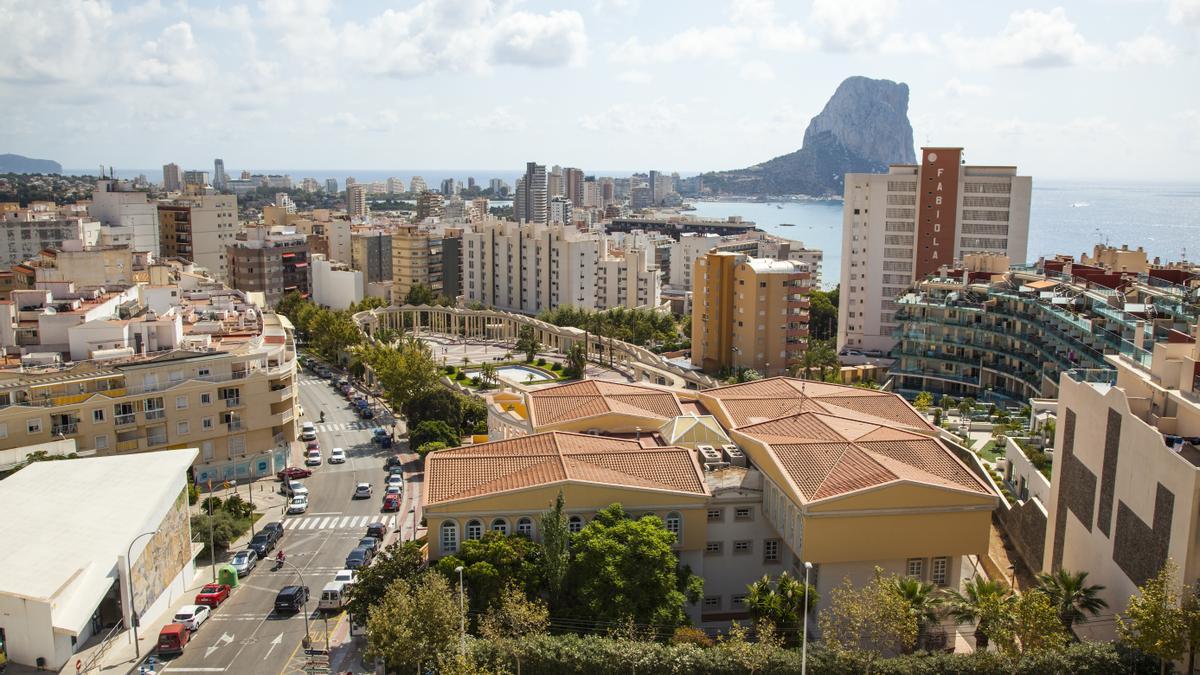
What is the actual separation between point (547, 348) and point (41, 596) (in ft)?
188

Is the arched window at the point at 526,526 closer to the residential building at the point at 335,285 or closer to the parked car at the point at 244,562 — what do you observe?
the parked car at the point at 244,562

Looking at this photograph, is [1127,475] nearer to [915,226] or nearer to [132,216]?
[915,226]

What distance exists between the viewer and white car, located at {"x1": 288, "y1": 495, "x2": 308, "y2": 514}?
3975 cm

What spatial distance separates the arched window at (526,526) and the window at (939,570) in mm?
11196

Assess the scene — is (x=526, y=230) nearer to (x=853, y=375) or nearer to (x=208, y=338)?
(x=853, y=375)

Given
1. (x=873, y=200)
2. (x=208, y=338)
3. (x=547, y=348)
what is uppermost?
(x=873, y=200)

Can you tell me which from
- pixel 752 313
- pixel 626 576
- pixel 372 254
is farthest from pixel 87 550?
pixel 372 254

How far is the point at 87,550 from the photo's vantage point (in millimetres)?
27422

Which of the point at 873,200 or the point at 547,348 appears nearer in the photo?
the point at 873,200

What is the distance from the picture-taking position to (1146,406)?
23.6 metres

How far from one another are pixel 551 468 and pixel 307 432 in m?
28.0

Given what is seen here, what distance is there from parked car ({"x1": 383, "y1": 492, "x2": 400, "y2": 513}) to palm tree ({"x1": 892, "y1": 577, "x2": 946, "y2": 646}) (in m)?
22.5

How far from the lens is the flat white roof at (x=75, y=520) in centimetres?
2606

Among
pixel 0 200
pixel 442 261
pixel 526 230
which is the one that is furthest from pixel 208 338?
pixel 0 200
